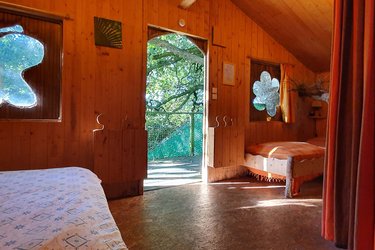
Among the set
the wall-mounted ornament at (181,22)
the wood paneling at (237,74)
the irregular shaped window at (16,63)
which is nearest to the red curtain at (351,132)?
the wood paneling at (237,74)

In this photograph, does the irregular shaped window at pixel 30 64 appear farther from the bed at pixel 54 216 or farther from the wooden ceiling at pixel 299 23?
the wooden ceiling at pixel 299 23

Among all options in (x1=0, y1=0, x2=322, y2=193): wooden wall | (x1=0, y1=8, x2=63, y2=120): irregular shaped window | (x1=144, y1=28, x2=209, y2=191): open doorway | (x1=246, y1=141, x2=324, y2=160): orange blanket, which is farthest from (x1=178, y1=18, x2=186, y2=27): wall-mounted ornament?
(x1=246, y1=141, x2=324, y2=160): orange blanket

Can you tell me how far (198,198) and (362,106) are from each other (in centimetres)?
216

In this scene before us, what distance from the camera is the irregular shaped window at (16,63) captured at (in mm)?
2461

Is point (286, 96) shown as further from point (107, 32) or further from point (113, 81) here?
point (107, 32)

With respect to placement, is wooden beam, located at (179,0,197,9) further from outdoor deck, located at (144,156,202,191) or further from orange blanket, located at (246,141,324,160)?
outdoor deck, located at (144,156,202,191)

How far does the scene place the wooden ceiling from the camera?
140 inches

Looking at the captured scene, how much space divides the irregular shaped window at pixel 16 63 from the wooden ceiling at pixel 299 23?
3024 millimetres

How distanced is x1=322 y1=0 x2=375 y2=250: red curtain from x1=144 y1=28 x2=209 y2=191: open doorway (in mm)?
2362

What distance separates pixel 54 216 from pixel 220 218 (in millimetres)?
1797

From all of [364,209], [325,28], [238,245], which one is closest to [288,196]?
[238,245]

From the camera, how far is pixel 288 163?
3102 mm

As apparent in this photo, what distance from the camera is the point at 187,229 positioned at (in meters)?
2.19

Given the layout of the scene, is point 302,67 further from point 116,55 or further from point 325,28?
point 116,55
